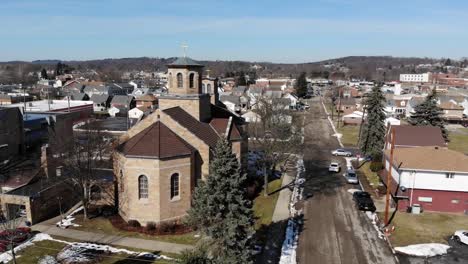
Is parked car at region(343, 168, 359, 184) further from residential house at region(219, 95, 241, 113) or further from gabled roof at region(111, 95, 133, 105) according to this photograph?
gabled roof at region(111, 95, 133, 105)

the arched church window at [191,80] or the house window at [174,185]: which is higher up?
the arched church window at [191,80]

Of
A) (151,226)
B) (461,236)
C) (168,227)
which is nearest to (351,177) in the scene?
(461,236)

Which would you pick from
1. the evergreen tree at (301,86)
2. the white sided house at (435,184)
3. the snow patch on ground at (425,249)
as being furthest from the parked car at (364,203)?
the evergreen tree at (301,86)

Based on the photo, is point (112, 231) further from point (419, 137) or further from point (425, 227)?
point (419, 137)

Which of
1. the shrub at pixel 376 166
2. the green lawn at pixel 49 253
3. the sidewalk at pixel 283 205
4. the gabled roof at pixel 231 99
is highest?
the gabled roof at pixel 231 99

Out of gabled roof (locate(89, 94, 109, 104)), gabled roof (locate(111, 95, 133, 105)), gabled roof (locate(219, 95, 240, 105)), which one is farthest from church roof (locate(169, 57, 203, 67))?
gabled roof (locate(89, 94, 109, 104))

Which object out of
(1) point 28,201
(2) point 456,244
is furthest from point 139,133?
(2) point 456,244

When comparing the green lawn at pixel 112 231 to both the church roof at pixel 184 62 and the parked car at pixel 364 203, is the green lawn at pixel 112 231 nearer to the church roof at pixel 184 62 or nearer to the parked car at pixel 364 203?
the parked car at pixel 364 203
